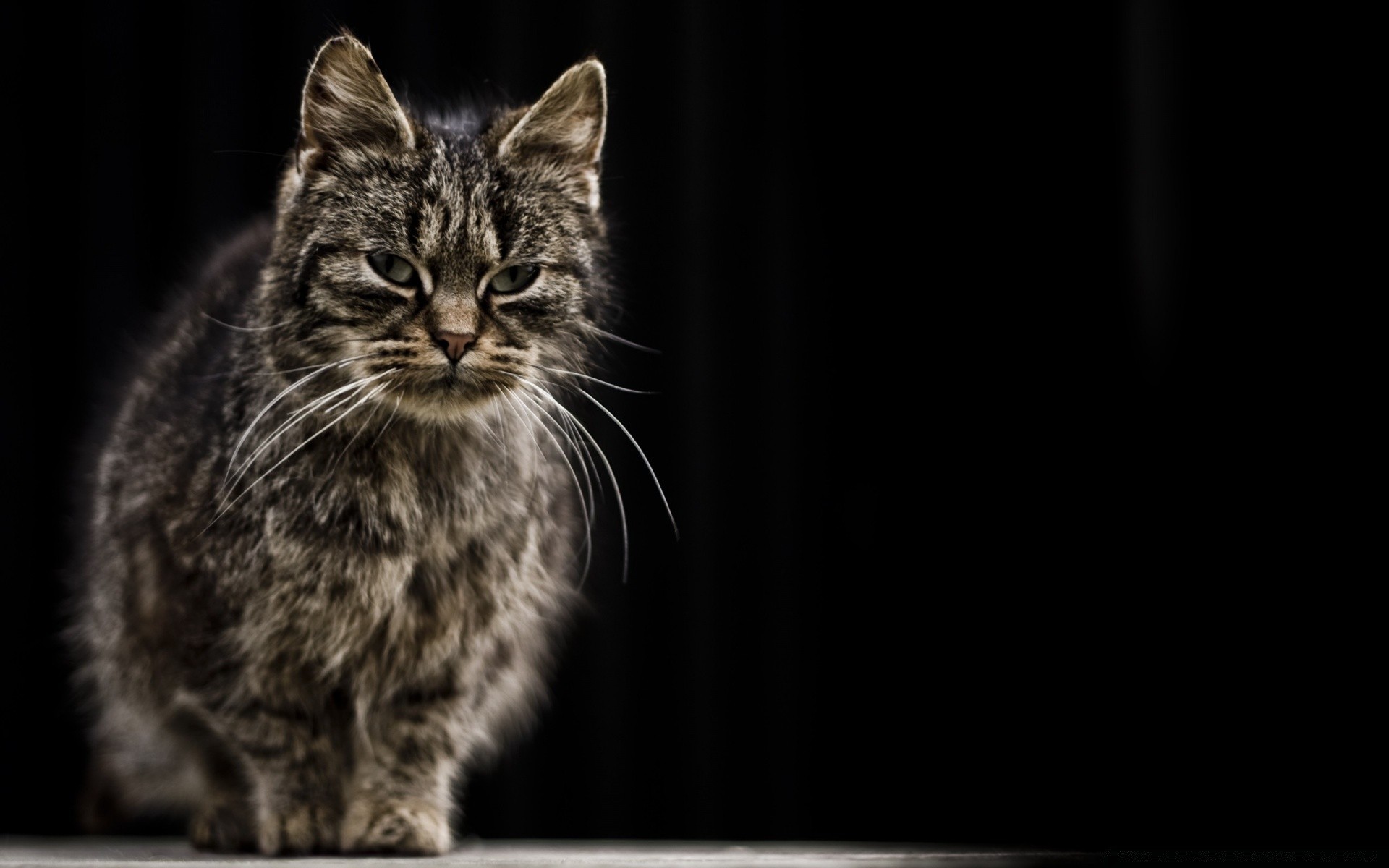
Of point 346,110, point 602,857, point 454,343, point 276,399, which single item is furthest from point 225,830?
point 346,110

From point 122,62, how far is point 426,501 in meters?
1.32

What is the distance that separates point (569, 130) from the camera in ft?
5.44

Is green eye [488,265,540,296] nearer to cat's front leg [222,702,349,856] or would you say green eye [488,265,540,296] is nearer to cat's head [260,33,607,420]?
cat's head [260,33,607,420]

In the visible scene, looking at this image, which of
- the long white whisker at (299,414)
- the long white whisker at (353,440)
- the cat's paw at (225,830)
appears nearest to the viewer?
the long white whisker at (299,414)

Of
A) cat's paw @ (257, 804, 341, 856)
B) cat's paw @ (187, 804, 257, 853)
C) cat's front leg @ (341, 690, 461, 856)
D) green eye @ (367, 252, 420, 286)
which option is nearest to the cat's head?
green eye @ (367, 252, 420, 286)

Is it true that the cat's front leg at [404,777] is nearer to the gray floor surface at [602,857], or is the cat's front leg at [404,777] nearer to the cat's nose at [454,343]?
the gray floor surface at [602,857]

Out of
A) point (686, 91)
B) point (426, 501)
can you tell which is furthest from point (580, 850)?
point (686, 91)

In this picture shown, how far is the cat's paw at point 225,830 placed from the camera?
1.72 meters

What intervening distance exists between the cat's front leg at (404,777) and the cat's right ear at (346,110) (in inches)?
26.0

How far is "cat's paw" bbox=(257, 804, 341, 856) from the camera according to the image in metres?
1.59

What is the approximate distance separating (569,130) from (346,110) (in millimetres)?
265

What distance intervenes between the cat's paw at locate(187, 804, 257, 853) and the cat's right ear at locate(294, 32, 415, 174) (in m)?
0.82

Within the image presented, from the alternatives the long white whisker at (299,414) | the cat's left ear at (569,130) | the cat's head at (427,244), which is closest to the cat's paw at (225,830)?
the long white whisker at (299,414)

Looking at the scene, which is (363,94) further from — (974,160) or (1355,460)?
(1355,460)
